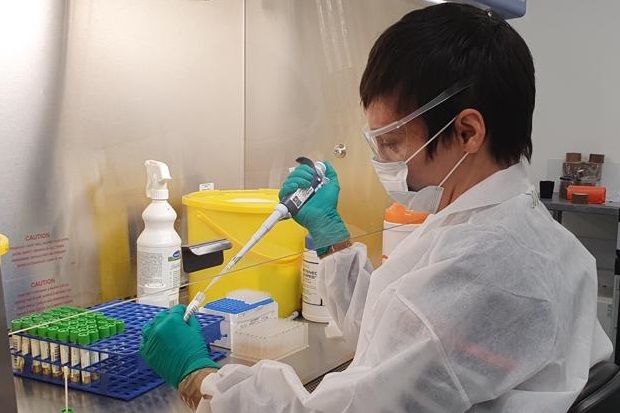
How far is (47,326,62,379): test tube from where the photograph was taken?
3.46 ft

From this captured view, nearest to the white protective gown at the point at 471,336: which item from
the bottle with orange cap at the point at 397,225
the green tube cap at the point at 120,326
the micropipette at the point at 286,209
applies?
the green tube cap at the point at 120,326

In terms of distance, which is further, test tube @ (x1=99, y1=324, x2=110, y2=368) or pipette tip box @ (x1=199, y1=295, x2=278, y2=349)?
pipette tip box @ (x1=199, y1=295, x2=278, y2=349)

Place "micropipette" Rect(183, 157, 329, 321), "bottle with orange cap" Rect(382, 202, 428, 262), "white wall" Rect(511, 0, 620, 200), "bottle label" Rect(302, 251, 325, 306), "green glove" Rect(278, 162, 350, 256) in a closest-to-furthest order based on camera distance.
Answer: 1. "micropipette" Rect(183, 157, 329, 321)
2. "green glove" Rect(278, 162, 350, 256)
3. "bottle label" Rect(302, 251, 325, 306)
4. "bottle with orange cap" Rect(382, 202, 428, 262)
5. "white wall" Rect(511, 0, 620, 200)

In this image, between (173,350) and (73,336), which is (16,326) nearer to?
(73,336)

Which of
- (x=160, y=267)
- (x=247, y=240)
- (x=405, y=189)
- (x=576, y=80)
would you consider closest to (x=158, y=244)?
(x=160, y=267)

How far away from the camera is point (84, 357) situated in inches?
41.1

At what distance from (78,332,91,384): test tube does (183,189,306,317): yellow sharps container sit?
1.14 feet

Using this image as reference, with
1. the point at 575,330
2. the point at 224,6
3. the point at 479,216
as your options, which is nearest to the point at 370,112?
the point at 479,216

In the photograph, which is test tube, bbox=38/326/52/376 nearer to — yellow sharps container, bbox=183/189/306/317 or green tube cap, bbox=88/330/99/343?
green tube cap, bbox=88/330/99/343

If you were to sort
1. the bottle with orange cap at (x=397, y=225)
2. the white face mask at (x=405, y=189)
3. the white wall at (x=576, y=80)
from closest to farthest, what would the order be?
the white face mask at (x=405, y=189) < the bottle with orange cap at (x=397, y=225) < the white wall at (x=576, y=80)

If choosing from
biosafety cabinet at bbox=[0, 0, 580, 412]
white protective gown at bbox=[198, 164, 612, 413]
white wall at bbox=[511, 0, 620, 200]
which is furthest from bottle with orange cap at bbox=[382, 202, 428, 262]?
white wall at bbox=[511, 0, 620, 200]

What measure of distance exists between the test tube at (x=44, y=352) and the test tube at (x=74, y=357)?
0.05 m

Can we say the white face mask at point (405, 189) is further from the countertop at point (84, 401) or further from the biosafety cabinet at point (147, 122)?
the countertop at point (84, 401)

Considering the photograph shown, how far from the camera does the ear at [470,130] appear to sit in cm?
92
